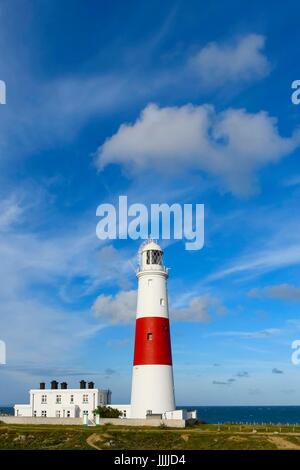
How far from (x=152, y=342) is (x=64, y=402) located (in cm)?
1859

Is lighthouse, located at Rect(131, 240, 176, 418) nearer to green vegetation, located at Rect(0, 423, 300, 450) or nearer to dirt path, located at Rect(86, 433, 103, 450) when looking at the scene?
green vegetation, located at Rect(0, 423, 300, 450)

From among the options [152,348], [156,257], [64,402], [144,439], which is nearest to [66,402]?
[64,402]

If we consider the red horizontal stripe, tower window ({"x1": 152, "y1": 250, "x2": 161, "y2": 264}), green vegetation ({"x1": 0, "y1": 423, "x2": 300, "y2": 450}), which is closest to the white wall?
the red horizontal stripe

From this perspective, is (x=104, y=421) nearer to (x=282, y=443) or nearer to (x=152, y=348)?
(x=152, y=348)

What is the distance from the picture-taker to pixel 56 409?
228ft

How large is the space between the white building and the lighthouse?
12321mm

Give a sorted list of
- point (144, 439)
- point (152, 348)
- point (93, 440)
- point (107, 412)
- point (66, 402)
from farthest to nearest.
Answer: point (66, 402) < point (107, 412) < point (152, 348) < point (93, 440) < point (144, 439)

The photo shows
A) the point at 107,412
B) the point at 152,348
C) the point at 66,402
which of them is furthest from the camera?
the point at 66,402

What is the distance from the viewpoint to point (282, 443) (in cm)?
4541

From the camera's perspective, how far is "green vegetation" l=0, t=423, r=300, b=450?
45062 mm

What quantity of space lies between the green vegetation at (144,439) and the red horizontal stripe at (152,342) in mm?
7161

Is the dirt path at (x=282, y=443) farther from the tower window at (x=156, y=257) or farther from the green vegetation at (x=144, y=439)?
the tower window at (x=156, y=257)

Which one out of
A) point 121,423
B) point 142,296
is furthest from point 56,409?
point 142,296
